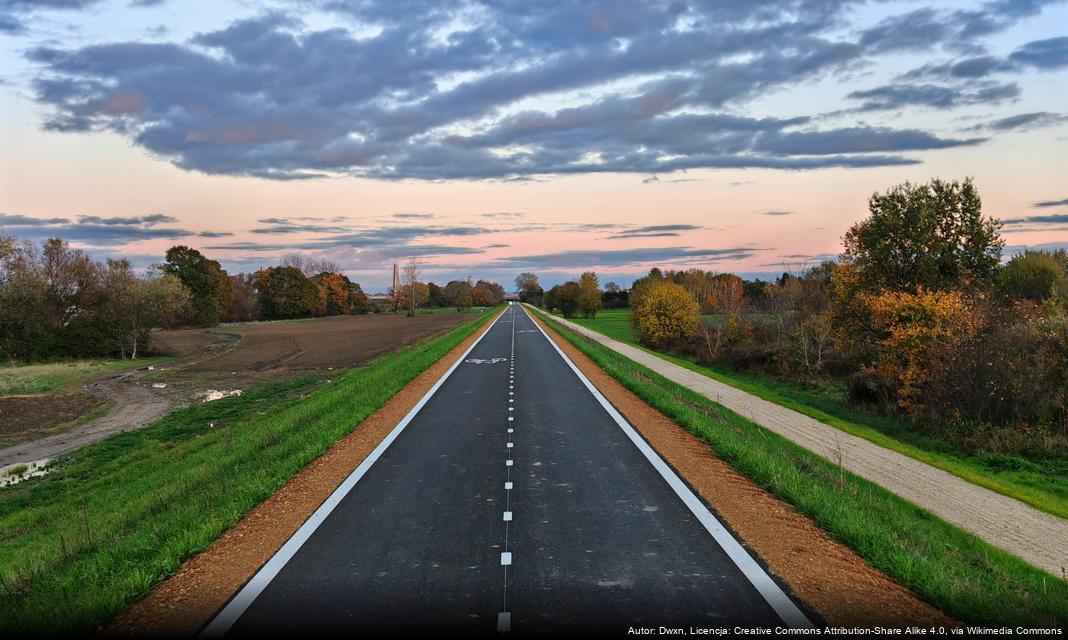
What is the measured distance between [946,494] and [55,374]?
143ft

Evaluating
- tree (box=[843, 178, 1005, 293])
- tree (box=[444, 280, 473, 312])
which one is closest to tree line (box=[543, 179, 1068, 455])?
tree (box=[843, 178, 1005, 293])

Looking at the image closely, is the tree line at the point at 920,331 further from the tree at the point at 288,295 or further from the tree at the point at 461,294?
the tree at the point at 461,294

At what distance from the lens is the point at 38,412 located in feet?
79.1

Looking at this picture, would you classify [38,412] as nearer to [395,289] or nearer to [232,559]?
[232,559]

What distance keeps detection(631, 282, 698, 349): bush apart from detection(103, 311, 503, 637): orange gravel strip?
40645 millimetres

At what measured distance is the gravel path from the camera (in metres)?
9.11

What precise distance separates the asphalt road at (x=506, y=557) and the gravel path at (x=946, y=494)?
11.3 feet

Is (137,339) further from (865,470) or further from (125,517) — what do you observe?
(865,470)

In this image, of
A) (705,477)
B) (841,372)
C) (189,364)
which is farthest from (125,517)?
(189,364)

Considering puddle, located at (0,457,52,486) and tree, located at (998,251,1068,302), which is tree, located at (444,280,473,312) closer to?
tree, located at (998,251,1068,302)

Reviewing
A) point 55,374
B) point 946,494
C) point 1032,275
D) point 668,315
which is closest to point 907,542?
point 946,494

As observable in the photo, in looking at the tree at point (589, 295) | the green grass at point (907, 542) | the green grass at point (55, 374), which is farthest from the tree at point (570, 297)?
the green grass at point (907, 542)

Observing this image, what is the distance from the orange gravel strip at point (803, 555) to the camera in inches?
194

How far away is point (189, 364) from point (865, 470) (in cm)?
4193
